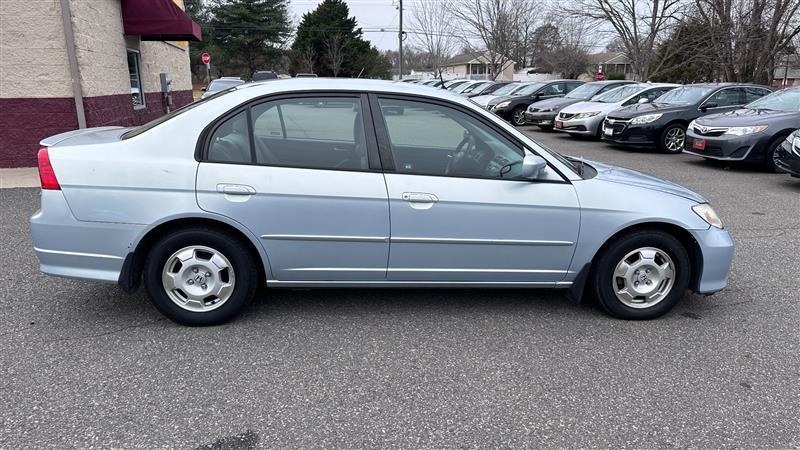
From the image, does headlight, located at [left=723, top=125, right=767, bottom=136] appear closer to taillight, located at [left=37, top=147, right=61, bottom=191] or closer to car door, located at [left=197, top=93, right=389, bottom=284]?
car door, located at [left=197, top=93, right=389, bottom=284]

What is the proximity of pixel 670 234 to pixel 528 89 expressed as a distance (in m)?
17.2

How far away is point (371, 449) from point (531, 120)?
1638cm

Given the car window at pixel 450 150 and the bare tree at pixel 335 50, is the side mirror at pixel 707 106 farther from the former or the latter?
the bare tree at pixel 335 50

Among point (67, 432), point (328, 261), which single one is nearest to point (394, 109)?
point (328, 261)

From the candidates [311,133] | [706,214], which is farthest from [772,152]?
[311,133]

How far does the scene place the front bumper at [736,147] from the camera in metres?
9.57

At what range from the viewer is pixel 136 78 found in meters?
13.1

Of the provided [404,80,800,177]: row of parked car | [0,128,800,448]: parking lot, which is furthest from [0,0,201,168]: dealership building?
[404,80,800,177]: row of parked car

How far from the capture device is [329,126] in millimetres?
3775

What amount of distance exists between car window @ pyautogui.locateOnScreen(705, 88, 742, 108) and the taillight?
12926mm

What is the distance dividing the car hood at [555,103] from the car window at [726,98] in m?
4.59

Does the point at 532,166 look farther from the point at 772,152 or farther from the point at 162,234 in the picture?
the point at 772,152

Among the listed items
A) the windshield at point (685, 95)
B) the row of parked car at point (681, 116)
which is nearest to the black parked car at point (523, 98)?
the row of parked car at point (681, 116)

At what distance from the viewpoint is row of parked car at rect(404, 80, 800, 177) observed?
9562 millimetres
